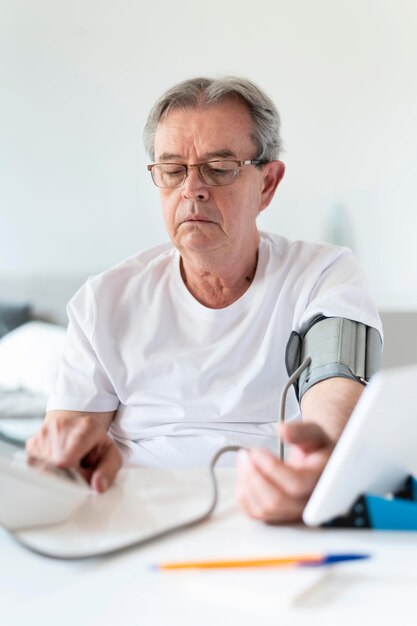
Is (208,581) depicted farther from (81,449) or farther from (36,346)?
(36,346)

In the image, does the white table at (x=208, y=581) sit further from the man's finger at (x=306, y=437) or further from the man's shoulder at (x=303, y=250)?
the man's shoulder at (x=303, y=250)

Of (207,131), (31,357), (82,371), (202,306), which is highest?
(207,131)

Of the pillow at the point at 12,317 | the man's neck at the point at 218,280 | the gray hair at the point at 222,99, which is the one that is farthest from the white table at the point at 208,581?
the pillow at the point at 12,317

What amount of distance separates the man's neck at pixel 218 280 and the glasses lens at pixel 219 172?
177mm

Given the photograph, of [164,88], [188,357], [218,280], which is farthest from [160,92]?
[188,357]

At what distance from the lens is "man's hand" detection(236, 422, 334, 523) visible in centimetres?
90

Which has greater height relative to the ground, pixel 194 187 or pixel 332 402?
pixel 194 187

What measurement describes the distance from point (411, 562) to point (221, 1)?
309cm

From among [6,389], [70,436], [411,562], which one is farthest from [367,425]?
[6,389]

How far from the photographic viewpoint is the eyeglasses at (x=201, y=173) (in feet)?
5.87

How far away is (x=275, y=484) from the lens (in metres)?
0.91

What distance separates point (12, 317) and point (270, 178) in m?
1.82

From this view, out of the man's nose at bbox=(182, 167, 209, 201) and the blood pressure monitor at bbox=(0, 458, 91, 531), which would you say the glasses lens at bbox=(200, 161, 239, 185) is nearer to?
the man's nose at bbox=(182, 167, 209, 201)

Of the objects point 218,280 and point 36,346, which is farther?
point 36,346
